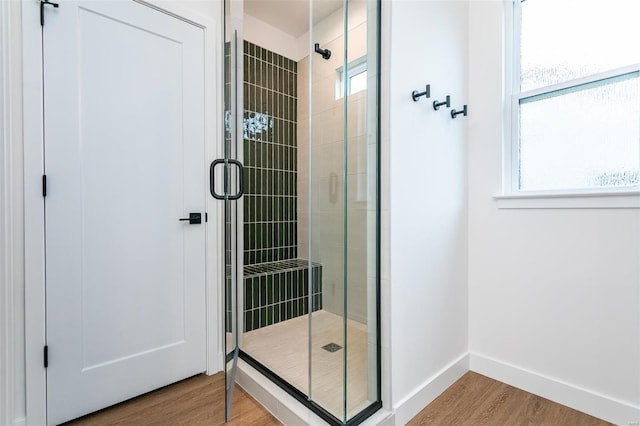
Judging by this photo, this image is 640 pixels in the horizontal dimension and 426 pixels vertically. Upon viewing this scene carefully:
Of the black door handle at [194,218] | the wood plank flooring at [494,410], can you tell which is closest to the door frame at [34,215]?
the black door handle at [194,218]

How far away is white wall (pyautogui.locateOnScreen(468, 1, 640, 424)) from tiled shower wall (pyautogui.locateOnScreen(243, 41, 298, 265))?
177cm

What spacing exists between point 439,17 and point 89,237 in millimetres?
2199

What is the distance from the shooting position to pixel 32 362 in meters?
1.35

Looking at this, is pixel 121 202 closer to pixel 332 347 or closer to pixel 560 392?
pixel 332 347

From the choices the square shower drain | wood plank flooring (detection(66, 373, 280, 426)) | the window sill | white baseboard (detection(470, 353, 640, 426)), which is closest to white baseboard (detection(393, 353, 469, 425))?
white baseboard (detection(470, 353, 640, 426))

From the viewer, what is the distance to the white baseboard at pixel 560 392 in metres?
1.40

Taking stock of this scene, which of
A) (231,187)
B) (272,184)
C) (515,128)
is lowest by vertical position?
(231,187)

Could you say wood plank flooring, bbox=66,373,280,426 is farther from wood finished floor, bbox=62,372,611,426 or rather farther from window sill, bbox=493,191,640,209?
window sill, bbox=493,191,640,209

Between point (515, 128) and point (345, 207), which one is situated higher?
point (515, 128)

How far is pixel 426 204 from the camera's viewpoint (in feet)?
5.25

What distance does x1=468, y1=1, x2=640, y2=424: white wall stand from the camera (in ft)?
4.69

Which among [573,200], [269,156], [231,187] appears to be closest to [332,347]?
[231,187]

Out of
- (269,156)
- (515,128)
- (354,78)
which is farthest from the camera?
(269,156)

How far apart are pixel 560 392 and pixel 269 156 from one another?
2.71m
